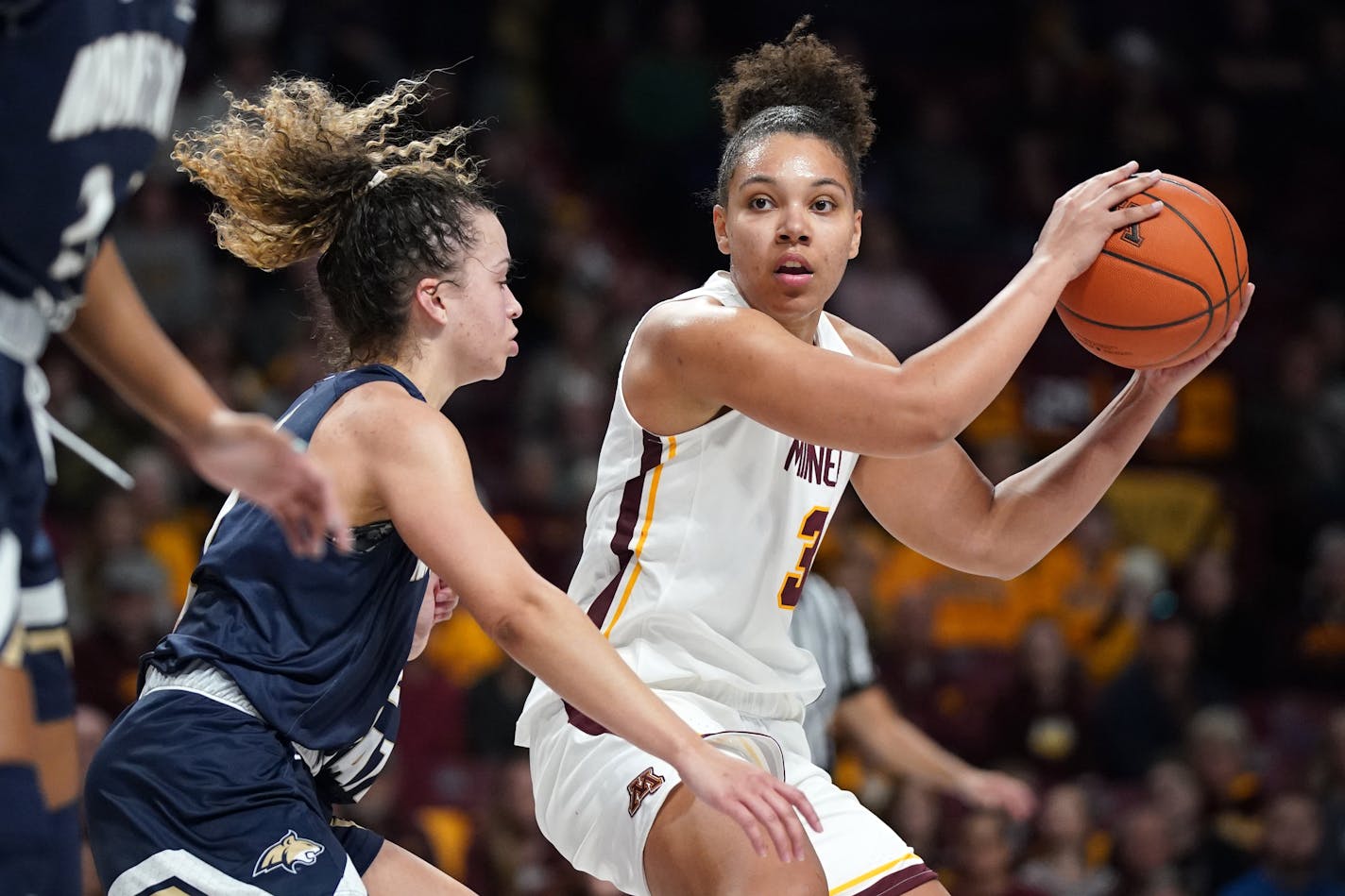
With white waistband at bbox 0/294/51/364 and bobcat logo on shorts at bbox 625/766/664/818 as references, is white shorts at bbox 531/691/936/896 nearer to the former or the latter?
bobcat logo on shorts at bbox 625/766/664/818

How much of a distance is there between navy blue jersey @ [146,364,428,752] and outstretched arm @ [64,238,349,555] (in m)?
0.58

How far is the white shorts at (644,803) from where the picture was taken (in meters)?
3.26

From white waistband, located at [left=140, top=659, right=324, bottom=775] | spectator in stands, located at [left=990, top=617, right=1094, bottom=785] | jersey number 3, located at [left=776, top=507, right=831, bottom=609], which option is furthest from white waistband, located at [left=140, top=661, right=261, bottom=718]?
spectator in stands, located at [left=990, top=617, right=1094, bottom=785]

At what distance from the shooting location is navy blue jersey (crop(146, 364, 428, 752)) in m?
2.93

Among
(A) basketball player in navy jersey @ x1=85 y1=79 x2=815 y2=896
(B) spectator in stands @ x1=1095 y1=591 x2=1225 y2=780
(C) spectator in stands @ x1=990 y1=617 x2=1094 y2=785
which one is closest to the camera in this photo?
(A) basketball player in navy jersey @ x1=85 y1=79 x2=815 y2=896

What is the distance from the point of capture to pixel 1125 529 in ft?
32.6

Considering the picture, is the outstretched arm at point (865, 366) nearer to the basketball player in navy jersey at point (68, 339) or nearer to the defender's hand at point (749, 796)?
the defender's hand at point (749, 796)

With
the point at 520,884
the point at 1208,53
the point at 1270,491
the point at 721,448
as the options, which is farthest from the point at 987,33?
the point at 721,448

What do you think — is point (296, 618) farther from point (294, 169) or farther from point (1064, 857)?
point (1064, 857)

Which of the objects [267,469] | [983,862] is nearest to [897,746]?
[983,862]

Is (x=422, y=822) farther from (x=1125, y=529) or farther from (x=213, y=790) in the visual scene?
(x=1125, y=529)

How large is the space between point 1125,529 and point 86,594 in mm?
5786

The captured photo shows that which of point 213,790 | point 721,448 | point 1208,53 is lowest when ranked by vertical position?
point 213,790

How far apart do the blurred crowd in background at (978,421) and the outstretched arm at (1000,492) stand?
5.13 ft
